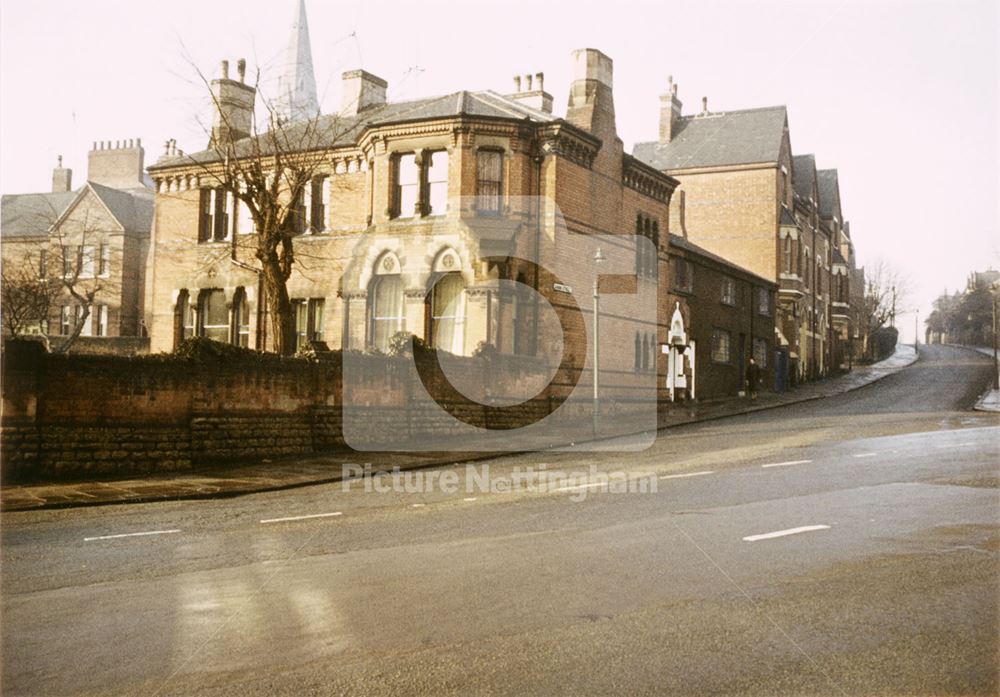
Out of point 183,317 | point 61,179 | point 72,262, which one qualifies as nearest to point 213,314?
point 183,317

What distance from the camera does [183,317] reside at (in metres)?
35.5

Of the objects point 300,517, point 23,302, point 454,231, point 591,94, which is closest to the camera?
point 300,517

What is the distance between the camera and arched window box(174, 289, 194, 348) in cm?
3519

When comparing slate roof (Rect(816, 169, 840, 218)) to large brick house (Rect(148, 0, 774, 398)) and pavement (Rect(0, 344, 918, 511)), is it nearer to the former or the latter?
large brick house (Rect(148, 0, 774, 398))

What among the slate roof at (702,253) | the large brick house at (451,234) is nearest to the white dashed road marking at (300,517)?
the large brick house at (451,234)

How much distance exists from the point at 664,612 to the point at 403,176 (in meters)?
23.7

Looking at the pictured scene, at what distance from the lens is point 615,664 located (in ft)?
17.9

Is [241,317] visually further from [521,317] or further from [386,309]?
[521,317]

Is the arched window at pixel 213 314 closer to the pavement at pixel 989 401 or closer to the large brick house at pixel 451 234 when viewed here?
the large brick house at pixel 451 234

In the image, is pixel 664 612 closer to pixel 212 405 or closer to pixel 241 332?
pixel 212 405

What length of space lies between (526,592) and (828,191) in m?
66.0

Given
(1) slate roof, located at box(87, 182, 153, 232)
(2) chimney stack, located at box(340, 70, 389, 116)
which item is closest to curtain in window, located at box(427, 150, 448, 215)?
(2) chimney stack, located at box(340, 70, 389, 116)

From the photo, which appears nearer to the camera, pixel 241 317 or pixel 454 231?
pixel 454 231

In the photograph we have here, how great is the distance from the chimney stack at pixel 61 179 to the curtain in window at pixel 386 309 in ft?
155
